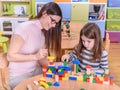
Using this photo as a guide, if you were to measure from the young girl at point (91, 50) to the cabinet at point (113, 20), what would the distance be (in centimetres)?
231

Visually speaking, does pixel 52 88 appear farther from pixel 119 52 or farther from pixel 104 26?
pixel 104 26

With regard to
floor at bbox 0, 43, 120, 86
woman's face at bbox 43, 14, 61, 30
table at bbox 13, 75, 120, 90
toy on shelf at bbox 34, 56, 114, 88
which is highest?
woman's face at bbox 43, 14, 61, 30

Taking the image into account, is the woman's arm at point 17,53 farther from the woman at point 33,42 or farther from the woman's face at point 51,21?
the woman's face at point 51,21

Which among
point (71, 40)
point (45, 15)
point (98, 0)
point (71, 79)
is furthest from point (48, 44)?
point (98, 0)

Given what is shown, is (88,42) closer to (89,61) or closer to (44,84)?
(89,61)

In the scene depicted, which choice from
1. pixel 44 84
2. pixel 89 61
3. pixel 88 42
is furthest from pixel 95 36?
pixel 44 84

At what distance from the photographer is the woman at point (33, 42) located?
1.46 m

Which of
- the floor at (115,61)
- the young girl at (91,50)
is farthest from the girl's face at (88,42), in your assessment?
the floor at (115,61)

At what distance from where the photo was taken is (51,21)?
1.50 m

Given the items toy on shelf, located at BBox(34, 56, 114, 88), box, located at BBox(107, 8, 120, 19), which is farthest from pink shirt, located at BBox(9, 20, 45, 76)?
box, located at BBox(107, 8, 120, 19)

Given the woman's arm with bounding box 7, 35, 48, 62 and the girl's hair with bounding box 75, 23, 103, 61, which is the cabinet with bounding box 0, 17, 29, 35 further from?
the woman's arm with bounding box 7, 35, 48, 62

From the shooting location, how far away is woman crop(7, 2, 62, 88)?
1457 mm

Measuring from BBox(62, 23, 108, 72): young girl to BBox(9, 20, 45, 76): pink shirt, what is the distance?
0.75ft

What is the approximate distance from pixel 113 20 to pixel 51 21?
264 centimetres
